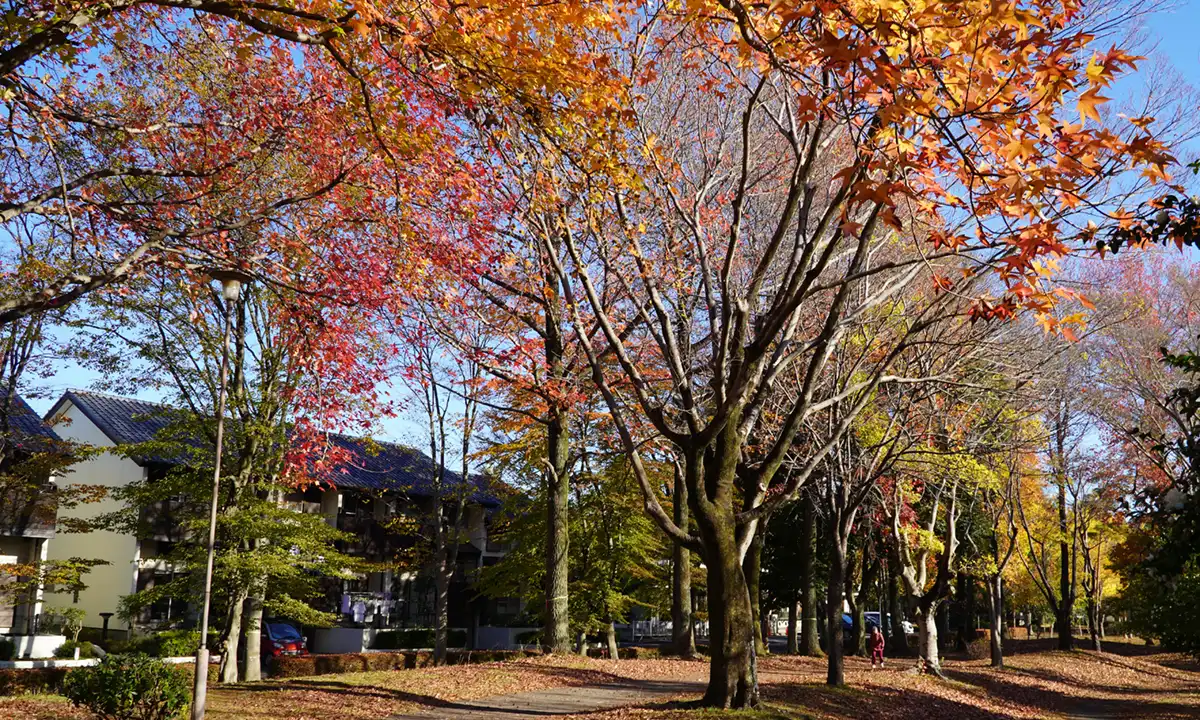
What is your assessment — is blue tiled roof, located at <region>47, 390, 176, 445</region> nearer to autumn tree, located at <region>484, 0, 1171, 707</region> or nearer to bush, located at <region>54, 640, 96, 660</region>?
bush, located at <region>54, 640, 96, 660</region>

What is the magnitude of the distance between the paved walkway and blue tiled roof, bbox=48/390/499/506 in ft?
A: 43.0

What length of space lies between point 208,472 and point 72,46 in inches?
526

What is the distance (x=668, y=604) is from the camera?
92.1ft

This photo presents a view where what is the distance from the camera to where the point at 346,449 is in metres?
27.1

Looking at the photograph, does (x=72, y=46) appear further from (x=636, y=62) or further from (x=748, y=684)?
(x=748, y=684)

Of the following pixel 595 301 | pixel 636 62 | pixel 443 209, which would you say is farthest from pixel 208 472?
pixel 636 62

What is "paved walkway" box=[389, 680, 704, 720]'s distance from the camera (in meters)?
11.9

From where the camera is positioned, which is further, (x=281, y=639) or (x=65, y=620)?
(x=281, y=639)

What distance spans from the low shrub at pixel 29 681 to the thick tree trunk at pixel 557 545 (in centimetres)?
918

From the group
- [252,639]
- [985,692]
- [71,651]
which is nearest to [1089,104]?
[985,692]

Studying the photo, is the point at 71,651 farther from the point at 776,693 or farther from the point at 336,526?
the point at 776,693

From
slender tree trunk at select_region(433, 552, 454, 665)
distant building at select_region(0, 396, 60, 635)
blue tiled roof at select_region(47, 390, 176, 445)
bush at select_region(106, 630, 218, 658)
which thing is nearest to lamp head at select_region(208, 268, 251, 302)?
distant building at select_region(0, 396, 60, 635)

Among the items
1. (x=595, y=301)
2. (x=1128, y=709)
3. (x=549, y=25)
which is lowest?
(x=1128, y=709)

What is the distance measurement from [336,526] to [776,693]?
27.6 m
